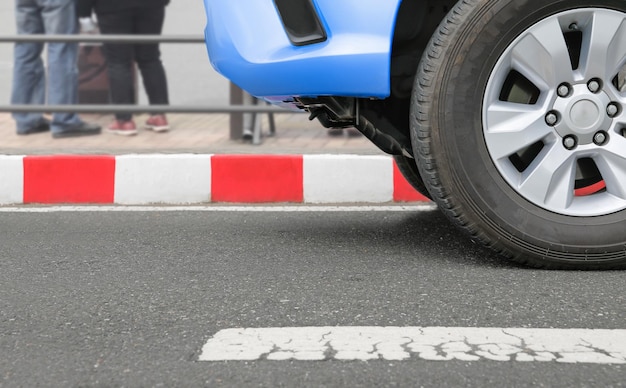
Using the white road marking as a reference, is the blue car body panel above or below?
above

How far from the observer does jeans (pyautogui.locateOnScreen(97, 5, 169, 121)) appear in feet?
21.0

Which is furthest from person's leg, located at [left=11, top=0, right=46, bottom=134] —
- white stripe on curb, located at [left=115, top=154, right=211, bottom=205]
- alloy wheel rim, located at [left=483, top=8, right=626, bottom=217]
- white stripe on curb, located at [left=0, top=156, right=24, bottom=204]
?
alloy wheel rim, located at [left=483, top=8, right=626, bottom=217]

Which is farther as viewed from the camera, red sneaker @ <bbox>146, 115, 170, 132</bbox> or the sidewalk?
red sneaker @ <bbox>146, 115, 170, 132</bbox>

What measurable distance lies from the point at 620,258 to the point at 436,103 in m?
0.76

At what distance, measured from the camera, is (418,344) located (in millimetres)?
2447

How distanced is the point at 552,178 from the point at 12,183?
2.83 m

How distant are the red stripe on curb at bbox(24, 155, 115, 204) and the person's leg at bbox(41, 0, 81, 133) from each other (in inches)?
55.1

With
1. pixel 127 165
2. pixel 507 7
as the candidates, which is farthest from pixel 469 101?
pixel 127 165

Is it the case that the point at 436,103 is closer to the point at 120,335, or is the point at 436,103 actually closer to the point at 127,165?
the point at 120,335

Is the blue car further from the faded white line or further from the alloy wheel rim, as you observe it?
the faded white line

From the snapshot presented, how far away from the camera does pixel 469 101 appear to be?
3.24 metres

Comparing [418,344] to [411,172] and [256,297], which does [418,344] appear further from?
[411,172]

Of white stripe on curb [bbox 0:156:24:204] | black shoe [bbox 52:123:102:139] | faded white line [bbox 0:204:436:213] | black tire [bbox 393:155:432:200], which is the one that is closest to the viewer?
black tire [bbox 393:155:432:200]

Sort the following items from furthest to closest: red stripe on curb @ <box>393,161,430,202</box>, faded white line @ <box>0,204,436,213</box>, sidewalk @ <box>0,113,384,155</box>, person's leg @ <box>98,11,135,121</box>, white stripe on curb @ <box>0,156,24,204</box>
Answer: person's leg @ <box>98,11,135,121</box> → sidewalk @ <box>0,113,384,155</box> → white stripe on curb @ <box>0,156,24,204</box> → red stripe on curb @ <box>393,161,430,202</box> → faded white line @ <box>0,204,436,213</box>
